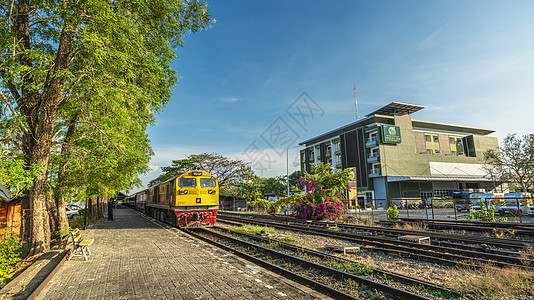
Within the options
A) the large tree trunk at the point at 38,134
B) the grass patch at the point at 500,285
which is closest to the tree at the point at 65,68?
the large tree trunk at the point at 38,134

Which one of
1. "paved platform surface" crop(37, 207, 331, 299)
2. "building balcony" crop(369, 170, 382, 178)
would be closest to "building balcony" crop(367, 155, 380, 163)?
"building balcony" crop(369, 170, 382, 178)

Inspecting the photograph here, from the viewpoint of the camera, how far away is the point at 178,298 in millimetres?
5168

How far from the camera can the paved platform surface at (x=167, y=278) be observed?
5383mm

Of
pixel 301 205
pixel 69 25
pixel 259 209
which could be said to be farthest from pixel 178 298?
pixel 259 209

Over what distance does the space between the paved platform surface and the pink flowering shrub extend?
38.5 ft

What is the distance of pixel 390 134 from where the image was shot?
4769 centimetres

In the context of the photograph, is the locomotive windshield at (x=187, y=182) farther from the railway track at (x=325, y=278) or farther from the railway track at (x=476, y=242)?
the railway track at (x=476, y=242)

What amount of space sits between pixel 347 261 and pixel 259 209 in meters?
30.3

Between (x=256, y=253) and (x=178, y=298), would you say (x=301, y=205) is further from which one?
(x=178, y=298)

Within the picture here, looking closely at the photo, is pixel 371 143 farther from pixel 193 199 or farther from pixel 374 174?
pixel 193 199

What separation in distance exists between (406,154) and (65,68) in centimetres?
5049

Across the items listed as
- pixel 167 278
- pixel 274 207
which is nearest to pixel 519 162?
pixel 274 207

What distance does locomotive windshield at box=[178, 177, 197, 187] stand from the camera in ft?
51.0

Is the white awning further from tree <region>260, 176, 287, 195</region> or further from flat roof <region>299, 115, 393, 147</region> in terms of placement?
tree <region>260, 176, 287, 195</region>
